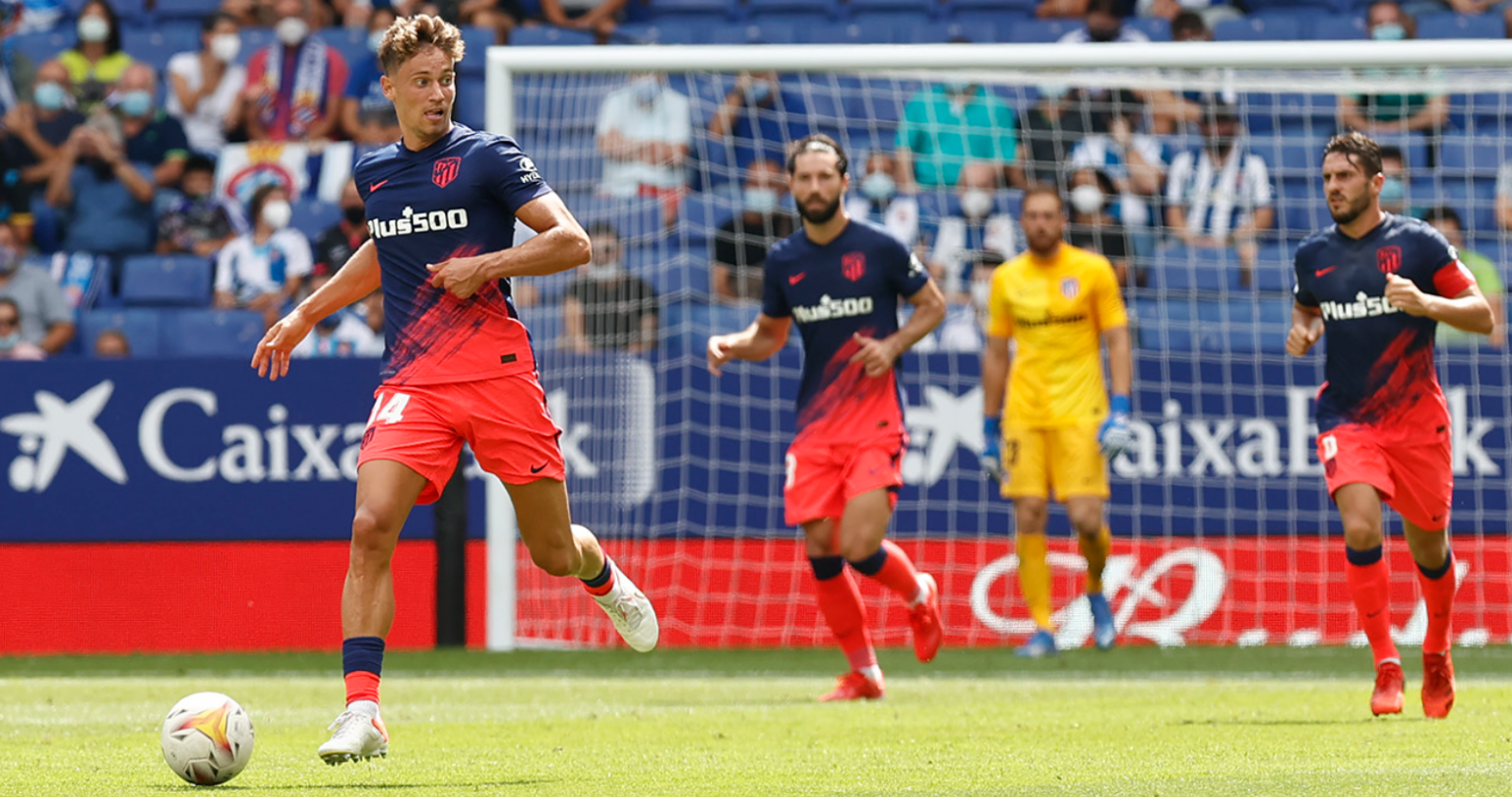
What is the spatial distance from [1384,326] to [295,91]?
380 inches

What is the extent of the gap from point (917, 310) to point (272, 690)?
10.8ft

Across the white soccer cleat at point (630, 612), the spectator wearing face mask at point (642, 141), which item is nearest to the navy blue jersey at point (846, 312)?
the white soccer cleat at point (630, 612)

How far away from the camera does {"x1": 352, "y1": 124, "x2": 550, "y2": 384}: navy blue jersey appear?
6.17m

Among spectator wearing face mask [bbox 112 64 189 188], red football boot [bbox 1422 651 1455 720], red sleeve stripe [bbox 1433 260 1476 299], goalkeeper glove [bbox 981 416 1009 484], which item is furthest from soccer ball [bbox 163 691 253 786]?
spectator wearing face mask [bbox 112 64 189 188]

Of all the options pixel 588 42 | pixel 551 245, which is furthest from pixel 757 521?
pixel 551 245

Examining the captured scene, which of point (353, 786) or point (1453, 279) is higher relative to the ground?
point (1453, 279)

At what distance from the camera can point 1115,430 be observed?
34.4 ft

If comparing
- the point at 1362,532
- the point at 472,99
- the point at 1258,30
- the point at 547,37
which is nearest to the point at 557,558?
the point at 1362,532

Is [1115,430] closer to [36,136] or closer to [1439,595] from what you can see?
[1439,595]

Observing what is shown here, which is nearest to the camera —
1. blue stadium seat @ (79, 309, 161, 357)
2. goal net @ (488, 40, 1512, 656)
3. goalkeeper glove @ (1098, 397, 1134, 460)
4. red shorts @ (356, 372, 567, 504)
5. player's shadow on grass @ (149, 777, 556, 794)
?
player's shadow on grass @ (149, 777, 556, 794)

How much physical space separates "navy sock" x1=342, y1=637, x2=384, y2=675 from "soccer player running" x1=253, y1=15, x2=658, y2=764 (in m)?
Answer: 0.01

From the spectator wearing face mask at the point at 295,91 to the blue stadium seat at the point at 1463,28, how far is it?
311 inches

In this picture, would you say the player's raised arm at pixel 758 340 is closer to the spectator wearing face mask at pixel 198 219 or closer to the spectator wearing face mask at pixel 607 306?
the spectator wearing face mask at pixel 607 306

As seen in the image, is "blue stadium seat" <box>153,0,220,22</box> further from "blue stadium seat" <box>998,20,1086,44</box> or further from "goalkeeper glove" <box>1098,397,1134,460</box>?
"goalkeeper glove" <box>1098,397,1134,460</box>
